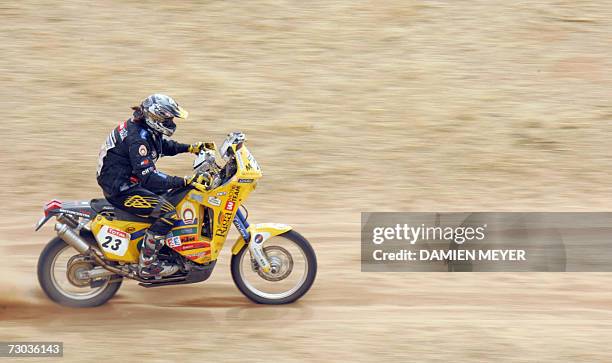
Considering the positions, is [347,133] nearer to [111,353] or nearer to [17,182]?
[17,182]

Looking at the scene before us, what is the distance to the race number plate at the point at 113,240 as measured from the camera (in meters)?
8.80

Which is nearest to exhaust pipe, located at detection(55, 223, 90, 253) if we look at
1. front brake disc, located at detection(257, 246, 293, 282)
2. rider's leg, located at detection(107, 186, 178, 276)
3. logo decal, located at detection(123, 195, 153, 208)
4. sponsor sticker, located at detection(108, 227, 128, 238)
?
sponsor sticker, located at detection(108, 227, 128, 238)

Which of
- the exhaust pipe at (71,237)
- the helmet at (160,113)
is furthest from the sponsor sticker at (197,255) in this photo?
the helmet at (160,113)

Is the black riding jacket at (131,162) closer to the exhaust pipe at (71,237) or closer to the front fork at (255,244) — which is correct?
the exhaust pipe at (71,237)

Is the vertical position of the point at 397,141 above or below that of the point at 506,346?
above

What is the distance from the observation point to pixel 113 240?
8805mm

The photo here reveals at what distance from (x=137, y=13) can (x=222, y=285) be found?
9.60 m

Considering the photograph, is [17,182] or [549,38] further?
[549,38]

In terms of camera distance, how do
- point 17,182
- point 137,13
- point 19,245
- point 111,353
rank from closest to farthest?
point 111,353, point 19,245, point 17,182, point 137,13

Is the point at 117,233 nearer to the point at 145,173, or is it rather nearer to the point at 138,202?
the point at 138,202

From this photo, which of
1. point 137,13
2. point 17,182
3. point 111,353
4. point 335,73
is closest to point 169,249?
point 111,353

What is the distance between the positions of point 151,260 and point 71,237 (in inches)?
32.7

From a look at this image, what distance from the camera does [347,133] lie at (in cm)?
1418

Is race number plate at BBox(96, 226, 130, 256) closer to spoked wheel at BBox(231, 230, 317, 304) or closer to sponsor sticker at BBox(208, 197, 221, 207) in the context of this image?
sponsor sticker at BBox(208, 197, 221, 207)
